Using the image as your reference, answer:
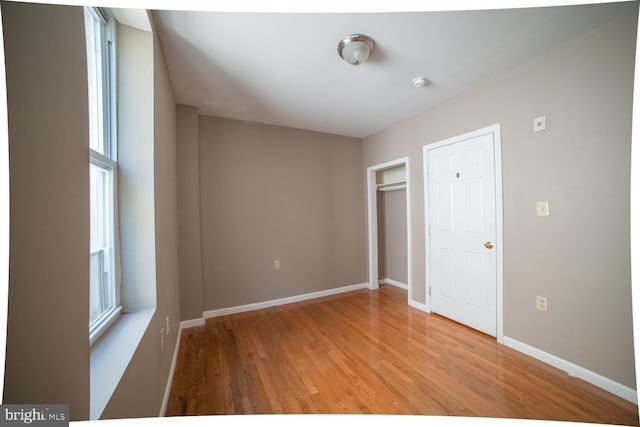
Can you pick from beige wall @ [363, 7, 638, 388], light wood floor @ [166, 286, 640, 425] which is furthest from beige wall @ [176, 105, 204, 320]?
beige wall @ [363, 7, 638, 388]

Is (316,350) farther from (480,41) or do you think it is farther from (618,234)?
(480,41)

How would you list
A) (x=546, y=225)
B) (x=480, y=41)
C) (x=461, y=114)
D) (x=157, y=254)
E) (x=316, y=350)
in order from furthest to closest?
(x=461, y=114), (x=316, y=350), (x=546, y=225), (x=480, y=41), (x=157, y=254)

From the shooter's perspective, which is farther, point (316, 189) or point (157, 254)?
point (316, 189)

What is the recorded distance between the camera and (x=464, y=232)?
2.52 metres

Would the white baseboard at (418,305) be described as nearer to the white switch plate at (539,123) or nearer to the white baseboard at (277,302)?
the white baseboard at (277,302)

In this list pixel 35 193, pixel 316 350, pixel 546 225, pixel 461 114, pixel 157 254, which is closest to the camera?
pixel 35 193

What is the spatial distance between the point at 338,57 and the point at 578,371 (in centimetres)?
286

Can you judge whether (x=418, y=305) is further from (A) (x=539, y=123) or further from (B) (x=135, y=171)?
(B) (x=135, y=171)

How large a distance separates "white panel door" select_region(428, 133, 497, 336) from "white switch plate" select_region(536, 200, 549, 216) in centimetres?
34

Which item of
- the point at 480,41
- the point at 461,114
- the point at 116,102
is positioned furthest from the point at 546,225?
the point at 116,102

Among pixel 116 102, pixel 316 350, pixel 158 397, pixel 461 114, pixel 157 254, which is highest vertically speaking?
pixel 461 114

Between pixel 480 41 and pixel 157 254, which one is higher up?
pixel 480 41

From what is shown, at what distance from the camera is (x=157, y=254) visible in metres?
1.42

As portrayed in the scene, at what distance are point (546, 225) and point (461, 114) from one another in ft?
4.20
